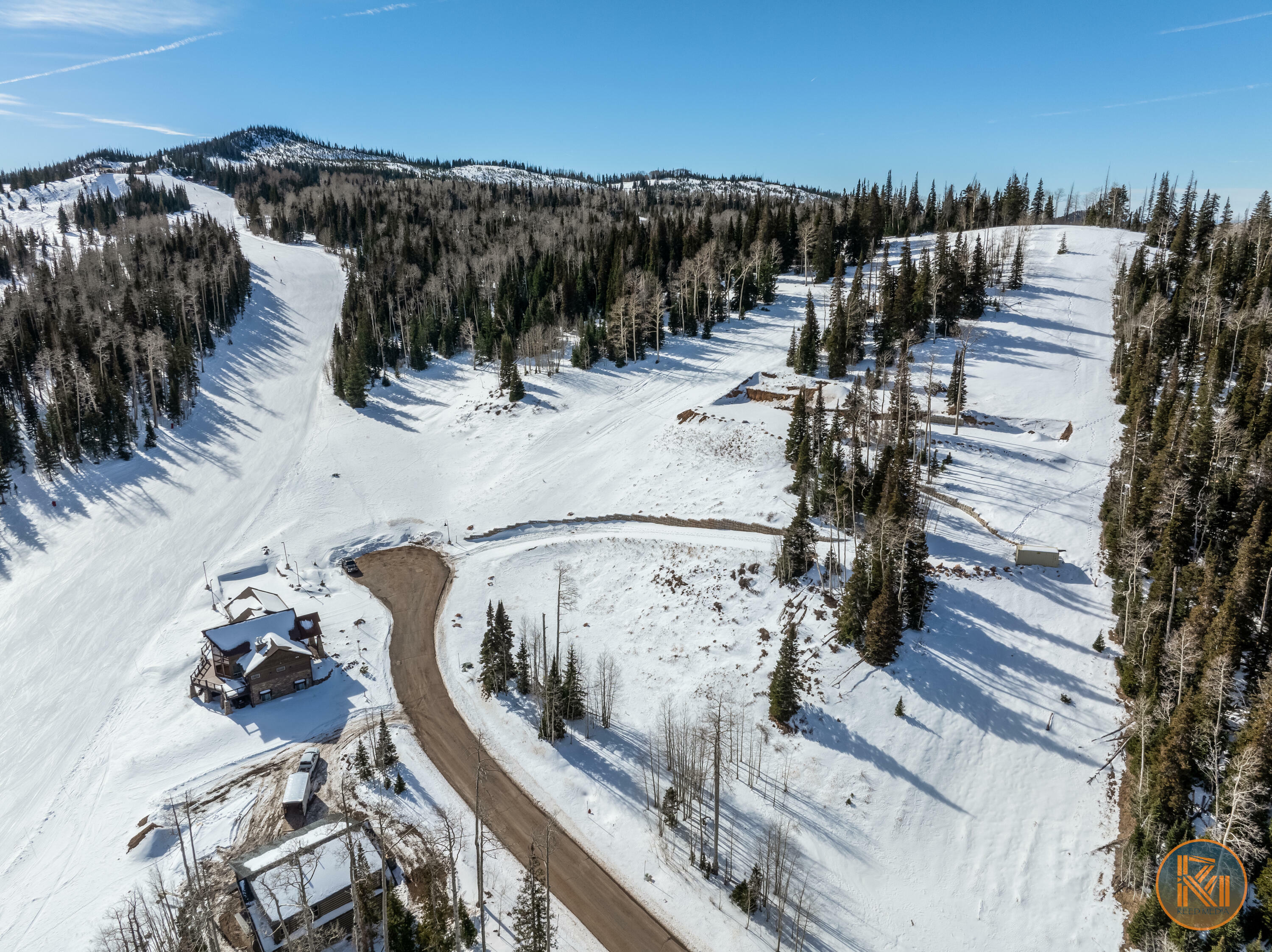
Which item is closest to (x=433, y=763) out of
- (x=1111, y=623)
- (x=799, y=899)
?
(x=799, y=899)

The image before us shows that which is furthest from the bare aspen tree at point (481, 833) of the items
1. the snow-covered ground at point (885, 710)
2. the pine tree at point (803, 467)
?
the pine tree at point (803, 467)

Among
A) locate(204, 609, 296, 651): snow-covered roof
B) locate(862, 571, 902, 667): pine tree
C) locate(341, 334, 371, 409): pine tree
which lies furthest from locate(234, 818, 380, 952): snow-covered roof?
locate(341, 334, 371, 409): pine tree

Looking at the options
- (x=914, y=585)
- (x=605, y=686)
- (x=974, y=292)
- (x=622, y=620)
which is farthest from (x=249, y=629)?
(x=974, y=292)

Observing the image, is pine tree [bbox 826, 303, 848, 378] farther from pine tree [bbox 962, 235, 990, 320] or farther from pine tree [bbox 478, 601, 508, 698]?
pine tree [bbox 478, 601, 508, 698]

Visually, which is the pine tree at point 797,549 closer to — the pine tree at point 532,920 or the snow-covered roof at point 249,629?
the pine tree at point 532,920

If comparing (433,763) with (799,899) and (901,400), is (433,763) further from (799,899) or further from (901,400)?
(901,400)

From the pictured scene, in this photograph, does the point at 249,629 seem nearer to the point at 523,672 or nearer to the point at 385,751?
the point at 385,751

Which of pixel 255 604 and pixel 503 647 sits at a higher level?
pixel 503 647
